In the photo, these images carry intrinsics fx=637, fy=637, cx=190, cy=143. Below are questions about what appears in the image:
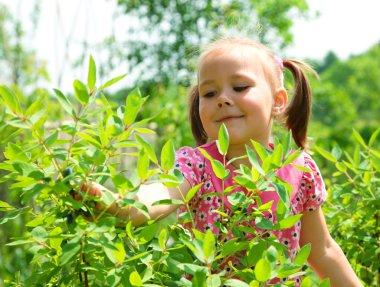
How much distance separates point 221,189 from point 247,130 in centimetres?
20

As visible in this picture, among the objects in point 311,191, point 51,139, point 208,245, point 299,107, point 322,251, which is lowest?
point 322,251

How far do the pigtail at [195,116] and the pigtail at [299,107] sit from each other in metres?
0.34

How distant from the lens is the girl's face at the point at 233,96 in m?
2.00

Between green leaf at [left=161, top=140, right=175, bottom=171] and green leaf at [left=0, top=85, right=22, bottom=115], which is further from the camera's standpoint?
green leaf at [left=161, top=140, right=175, bottom=171]

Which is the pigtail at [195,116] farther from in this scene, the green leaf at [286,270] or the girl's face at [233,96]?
the green leaf at [286,270]

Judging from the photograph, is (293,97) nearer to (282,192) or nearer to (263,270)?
(282,192)

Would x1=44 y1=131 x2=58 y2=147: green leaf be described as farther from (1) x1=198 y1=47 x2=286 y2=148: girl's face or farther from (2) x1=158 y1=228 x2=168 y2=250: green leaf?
(1) x1=198 y1=47 x2=286 y2=148: girl's face

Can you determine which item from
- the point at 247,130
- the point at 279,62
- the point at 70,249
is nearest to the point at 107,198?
the point at 70,249

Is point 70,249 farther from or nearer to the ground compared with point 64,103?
nearer to the ground

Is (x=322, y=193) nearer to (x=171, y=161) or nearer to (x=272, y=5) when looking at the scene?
(x=171, y=161)

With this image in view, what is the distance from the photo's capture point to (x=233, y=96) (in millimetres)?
1997

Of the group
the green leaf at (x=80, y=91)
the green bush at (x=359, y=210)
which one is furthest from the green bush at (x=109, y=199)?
the green bush at (x=359, y=210)

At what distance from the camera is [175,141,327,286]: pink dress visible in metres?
1.97

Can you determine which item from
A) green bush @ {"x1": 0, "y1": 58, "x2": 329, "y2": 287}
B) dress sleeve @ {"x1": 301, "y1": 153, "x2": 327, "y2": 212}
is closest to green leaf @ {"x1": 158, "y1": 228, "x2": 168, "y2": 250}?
green bush @ {"x1": 0, "y1": 58, "x2": 329, "y2": 287}
